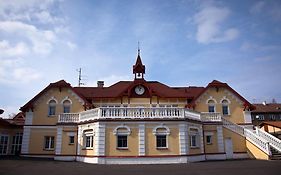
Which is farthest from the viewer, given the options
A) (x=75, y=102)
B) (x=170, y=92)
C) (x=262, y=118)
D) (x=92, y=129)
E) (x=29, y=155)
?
(x=262, y=118)

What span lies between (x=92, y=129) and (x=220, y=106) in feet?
49.8

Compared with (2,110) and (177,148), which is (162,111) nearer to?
(177,148)

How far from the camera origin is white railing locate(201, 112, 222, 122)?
26.4 m

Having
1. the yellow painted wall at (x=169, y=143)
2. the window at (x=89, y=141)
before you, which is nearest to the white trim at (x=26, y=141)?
the window at (x=89, y=141)

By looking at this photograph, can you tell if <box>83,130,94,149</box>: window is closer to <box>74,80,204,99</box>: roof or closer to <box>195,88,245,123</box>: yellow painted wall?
<box>74,80,204,99</box>: roof

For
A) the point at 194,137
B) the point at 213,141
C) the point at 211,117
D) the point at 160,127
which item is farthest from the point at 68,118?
the point at 213,141

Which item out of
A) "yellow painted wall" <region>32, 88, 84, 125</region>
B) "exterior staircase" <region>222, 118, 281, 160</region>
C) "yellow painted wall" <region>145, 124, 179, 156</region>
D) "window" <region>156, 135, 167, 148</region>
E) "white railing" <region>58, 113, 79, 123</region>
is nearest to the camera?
"yellow painted wall" <region>145, 124, 179, 156</region>

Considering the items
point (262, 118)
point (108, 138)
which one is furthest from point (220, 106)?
point (262, 118)

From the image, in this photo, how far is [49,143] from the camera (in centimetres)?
2700

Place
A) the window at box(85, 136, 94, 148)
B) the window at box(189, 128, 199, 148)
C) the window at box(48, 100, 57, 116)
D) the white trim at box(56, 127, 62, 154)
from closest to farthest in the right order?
1. the window at box(85, 136, 94, 148)
2. the window at box(189, 128, 199, 148)
3. the white trim at box(56, 127, 62, 154)
4. the window at box(48, 100, 57, 116)

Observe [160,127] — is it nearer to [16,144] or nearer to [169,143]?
[169,143]

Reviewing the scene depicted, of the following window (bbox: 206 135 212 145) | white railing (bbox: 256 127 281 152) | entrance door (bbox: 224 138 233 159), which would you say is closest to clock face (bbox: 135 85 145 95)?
window (bbox: 206 135 212 145)

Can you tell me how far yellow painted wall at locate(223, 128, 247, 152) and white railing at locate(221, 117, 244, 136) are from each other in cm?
34

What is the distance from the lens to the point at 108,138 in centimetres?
2120
